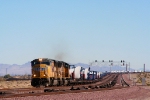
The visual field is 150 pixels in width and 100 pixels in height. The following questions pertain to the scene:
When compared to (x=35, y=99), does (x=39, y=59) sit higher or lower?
higher

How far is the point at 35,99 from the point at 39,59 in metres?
21.7

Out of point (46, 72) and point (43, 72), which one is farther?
point (46, 72)

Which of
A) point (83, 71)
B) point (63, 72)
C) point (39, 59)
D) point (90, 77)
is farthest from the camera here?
point (90, 77)

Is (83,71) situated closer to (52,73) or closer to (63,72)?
(63,72)

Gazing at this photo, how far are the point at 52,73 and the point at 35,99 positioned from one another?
24223mm

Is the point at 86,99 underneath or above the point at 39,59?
underneath

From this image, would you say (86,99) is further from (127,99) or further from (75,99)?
(127,99)

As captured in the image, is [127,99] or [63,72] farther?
[63,72]

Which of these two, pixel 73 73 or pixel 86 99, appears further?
pixel 73 73

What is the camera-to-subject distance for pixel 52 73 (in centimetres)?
5225

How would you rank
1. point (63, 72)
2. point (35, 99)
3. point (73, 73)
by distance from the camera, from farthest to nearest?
1. point (73, 73)
2. point (63, 72)
3. point (35, 99)

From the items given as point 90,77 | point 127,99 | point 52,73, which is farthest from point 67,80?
point 90,77

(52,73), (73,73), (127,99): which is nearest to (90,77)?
(73,73)

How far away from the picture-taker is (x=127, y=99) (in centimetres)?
3166
